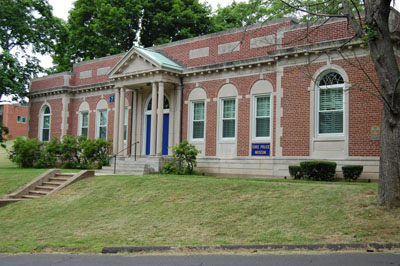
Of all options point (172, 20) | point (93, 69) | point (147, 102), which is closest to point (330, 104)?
point (147, 102)

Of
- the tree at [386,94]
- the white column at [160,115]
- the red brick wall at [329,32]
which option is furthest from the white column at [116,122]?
the tree at [386,94]

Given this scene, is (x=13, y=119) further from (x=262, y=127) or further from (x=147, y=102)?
(x=262, y=127)

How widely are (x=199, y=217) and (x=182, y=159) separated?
9.07 m

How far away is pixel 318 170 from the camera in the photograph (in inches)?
648

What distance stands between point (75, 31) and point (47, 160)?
16.6 m

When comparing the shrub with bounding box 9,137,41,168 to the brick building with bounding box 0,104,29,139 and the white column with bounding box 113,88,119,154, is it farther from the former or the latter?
the brick building with bounding box 0,104,29,139

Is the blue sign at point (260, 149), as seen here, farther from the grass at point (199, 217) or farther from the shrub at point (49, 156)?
the shrub at point (49, 156)

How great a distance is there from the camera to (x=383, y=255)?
795cm

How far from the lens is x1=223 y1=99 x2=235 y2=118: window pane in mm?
21125

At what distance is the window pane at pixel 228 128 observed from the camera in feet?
68.9

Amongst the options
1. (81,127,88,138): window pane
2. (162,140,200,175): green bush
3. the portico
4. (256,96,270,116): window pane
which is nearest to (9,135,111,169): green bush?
the portico

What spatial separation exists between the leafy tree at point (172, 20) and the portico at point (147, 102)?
13.6 m

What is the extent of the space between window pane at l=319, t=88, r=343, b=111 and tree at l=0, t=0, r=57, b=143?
20.2 meters

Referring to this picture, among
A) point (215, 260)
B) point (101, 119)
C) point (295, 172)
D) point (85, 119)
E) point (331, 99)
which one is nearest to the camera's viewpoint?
point (215, 260)
